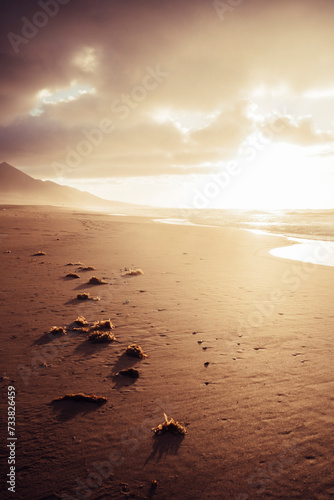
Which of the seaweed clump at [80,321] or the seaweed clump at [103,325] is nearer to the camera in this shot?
the seaweed clump at [103,325]

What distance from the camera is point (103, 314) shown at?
816 centimetres

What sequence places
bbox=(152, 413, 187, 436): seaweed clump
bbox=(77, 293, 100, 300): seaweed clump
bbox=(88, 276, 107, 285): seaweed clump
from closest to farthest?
bbox=(152, 413, 187, 436): seaweed clump
bbox=(77, 293, 100, 300): seaweed clump
bbox=(88, 276, 107, 285): seaweed clump

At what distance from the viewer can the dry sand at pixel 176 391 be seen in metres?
3.38

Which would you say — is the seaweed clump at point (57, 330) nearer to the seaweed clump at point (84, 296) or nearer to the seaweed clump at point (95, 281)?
the seaweed clump at point (84, 296)

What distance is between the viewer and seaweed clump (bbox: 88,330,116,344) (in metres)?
6.46

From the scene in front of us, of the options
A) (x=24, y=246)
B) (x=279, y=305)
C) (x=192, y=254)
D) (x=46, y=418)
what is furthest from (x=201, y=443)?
(x=24, y=246)

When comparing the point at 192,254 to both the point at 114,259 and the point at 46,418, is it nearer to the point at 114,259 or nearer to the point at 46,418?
the point at 114,259

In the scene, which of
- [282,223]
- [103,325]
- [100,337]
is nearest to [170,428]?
[100,337]

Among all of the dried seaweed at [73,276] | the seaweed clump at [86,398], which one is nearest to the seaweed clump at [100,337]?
the seaweed clump at [86,398]

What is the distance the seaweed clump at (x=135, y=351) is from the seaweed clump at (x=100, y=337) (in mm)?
710

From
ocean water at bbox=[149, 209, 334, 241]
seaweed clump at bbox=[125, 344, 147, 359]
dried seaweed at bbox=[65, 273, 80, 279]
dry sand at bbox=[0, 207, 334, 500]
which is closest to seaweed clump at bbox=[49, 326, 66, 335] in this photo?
dry sand at bbox=[0, 207, 334, 500]

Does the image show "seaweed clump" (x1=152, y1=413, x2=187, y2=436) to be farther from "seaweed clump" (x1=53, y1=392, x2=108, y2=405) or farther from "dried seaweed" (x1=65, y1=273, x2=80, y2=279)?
"dried seaweed" (x1=65, y1=273, x2=80, y2=279)

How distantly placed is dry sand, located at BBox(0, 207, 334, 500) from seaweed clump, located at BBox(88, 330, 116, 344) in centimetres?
12

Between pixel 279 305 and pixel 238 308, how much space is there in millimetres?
1479
